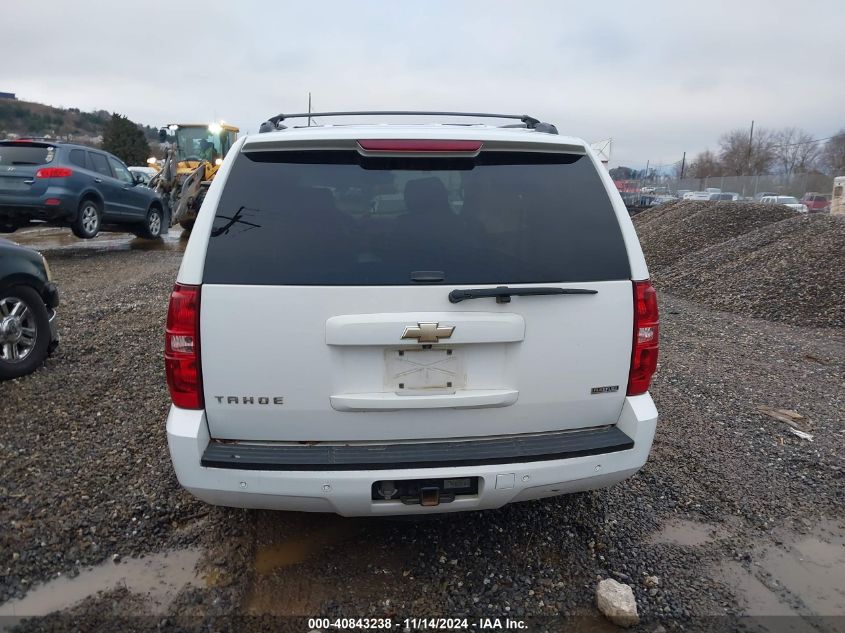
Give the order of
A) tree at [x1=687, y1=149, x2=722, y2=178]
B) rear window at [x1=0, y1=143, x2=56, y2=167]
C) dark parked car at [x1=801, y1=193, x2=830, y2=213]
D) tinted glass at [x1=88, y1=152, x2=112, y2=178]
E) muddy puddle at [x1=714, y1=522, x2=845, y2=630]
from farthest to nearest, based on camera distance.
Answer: tree at [x1=687, y1=149, x2=722, y2=178]
dark parked car at [x1=801, y1=193, x2=830, y2=213]
tinted glass at [x1=88, y1=152, x2=112, y2=178]
rear window at [x1=0, y1=143, x2=56, y2=167]
muddy puddle at [x1=714, y1=522, x2=845, y2=630]

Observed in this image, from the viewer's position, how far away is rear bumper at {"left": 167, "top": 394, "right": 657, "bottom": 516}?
232 cm

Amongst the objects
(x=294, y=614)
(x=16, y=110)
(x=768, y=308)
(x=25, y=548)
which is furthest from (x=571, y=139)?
(x=16, y=110)

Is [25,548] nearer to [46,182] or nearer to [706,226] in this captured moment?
[46,182]

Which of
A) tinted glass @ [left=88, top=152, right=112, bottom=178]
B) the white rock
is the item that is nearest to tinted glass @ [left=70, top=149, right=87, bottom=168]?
tinted glass @ [left=88, top=152, right=112, bottom=178]

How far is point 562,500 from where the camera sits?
11.1ft

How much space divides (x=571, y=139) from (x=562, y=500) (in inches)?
79.7

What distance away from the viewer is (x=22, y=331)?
500cm

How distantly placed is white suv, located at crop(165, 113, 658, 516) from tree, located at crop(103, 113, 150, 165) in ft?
212

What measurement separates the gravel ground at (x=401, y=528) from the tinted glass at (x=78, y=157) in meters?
8.01

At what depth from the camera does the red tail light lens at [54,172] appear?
34.8 ft

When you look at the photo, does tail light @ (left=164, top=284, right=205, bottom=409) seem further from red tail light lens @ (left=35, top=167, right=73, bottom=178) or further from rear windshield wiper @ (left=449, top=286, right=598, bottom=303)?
red tail light lens @ (left=35, top=167, right=73, bottom=178)

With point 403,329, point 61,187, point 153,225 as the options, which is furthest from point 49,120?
point 403,329

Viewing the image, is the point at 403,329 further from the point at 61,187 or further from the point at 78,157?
the point at 78,157

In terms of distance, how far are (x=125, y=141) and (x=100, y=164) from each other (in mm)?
54958
